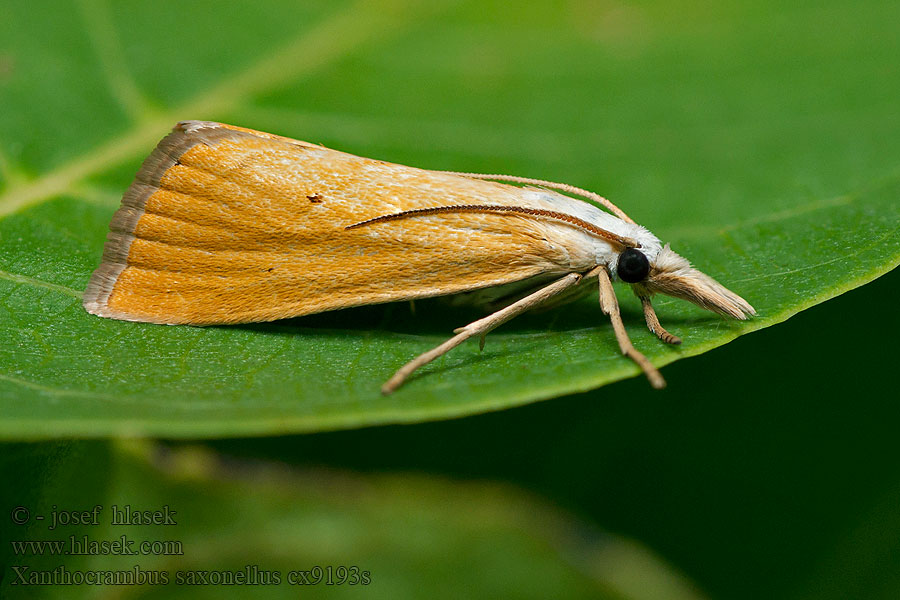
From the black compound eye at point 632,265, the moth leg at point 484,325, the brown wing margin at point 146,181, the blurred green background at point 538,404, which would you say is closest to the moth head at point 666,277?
the black compound eye at point 632,265

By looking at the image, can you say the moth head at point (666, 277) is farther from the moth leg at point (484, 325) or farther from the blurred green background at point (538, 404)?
the blurred green background at point (538, 404)

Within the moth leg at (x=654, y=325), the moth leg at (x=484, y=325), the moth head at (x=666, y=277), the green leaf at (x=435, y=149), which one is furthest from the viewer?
the moth head at (x=666, y=277)

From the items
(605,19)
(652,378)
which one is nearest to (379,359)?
(652,378)

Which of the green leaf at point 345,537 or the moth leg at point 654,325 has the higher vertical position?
the moth leg at point 654,325

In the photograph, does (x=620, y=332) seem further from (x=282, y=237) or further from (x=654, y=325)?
(x=282, y=237)

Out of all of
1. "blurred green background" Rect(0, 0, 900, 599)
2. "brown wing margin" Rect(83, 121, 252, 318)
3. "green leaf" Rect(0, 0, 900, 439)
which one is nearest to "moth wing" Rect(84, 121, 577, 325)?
"brown wing margin" Rect(83, 121, 252, 318)

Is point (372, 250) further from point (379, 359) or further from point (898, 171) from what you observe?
point (898, 171)

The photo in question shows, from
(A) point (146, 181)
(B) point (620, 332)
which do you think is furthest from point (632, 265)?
(A) point (146, 181)

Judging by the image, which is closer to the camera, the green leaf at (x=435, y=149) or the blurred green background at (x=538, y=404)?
the green leaf at (x=435, y=149)
